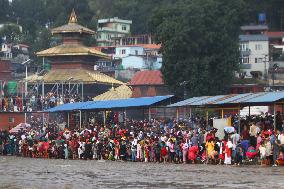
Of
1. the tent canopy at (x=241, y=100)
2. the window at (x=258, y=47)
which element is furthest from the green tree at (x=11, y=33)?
the tent canopy at (x=241, y=100)

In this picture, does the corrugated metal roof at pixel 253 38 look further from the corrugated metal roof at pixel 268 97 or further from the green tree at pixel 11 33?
the corrugated metal roof at pixel 268 97

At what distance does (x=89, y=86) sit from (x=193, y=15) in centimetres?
1121

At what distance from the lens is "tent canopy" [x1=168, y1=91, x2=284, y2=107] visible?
106ft

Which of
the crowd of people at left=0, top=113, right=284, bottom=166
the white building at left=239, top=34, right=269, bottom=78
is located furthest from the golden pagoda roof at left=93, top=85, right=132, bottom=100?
the white building at left=239, top=34, right=269, bottom=78

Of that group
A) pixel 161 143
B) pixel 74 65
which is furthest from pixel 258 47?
pixel 161 143

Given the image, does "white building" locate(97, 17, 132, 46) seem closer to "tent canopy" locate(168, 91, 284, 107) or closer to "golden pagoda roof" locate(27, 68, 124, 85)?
"golden pagoda roof" locate(27, 68, 124, 85)

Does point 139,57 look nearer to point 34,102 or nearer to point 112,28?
point 112,28

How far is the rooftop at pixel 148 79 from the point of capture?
8206cm

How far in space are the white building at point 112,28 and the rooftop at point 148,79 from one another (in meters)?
50.0

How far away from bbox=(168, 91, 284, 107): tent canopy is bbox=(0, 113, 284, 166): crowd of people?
3.40 feet

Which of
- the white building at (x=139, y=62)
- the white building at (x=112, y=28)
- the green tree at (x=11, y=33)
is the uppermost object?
the white building at (x=112, y=28)

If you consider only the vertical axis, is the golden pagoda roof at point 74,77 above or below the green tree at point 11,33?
below

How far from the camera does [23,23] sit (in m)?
135

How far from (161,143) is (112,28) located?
99.7 meters
